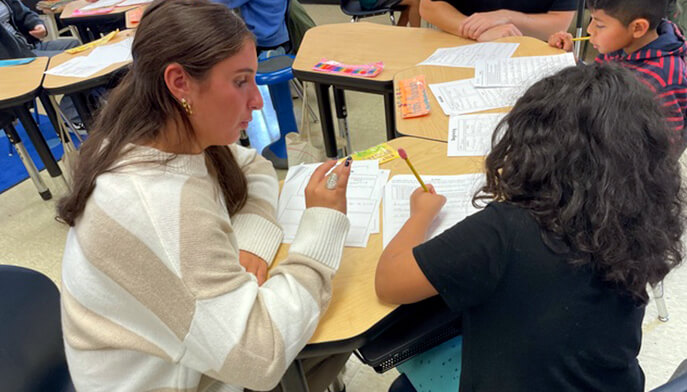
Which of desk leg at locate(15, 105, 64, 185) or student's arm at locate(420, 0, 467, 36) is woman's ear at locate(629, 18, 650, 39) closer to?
student's arm at locate(420, 0, 467, 36)

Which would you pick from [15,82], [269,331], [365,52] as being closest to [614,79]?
[269,331]

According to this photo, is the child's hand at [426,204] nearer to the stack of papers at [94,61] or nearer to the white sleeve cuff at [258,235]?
the white sleeve cuff at [258,235]

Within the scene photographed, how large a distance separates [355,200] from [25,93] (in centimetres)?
171

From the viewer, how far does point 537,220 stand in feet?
2.20

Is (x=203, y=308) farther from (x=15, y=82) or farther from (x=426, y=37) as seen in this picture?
(x=15, y=82)

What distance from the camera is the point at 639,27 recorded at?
4.30ft

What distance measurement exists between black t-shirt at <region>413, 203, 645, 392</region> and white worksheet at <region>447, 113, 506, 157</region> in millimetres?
509

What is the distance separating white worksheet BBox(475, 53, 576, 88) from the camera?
4.78 feet

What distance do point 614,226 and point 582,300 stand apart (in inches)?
4.6

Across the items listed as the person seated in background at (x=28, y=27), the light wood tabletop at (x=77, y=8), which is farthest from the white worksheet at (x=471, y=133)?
the person seated in background at (x=28, y=27)

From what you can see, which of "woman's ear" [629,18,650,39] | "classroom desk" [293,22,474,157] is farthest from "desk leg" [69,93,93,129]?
"woman's ear" [629,18,650,39]

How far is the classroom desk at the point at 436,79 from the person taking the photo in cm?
130

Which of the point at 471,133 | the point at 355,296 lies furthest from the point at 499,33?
the point at 355,296

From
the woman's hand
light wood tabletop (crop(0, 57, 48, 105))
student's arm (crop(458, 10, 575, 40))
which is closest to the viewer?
the woman's hand
